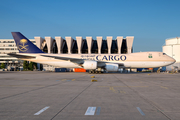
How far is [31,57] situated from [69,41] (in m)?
29.8

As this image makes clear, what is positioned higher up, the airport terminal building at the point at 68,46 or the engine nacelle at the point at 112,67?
the airport terminal building at the point at 68,46

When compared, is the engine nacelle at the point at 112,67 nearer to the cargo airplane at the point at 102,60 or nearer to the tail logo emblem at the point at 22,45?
the cargo airplane at the point at 102,60

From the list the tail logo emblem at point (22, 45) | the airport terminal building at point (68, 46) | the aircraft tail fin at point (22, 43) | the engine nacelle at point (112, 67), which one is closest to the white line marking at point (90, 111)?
the engine nacelle at point (112, 67)

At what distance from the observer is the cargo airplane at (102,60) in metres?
30.7

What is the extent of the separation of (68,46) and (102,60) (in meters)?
33.5

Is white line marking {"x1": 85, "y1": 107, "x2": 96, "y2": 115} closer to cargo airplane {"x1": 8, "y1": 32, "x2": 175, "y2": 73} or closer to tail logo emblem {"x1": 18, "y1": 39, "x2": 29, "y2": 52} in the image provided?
cargo airplane {"x1": 8, "y1": 32, "x2": 175, "y2": 73}

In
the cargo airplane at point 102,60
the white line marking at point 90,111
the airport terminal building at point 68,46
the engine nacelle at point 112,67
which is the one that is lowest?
the white line marking at point 90,111

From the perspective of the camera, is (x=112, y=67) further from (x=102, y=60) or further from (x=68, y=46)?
(x=68, y=46)

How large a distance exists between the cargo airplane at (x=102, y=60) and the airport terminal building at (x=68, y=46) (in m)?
28.0

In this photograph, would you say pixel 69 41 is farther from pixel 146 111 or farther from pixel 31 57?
pixel 146 111

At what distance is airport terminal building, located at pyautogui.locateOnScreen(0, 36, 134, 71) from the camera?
61.9 metres

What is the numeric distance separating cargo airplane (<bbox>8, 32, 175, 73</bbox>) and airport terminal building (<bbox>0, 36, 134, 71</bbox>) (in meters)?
28.0

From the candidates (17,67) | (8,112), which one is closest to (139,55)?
(8,112)

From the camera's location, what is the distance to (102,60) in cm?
3297
